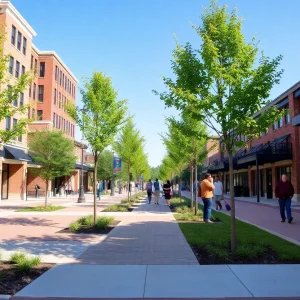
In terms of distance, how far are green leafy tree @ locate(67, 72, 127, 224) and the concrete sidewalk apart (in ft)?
22.3

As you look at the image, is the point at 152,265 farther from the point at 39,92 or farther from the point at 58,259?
the point at 39,92

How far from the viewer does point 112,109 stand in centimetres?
1373

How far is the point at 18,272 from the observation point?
6680mm

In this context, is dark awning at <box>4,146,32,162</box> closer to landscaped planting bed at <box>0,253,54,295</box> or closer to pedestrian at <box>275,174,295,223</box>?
pedestrian at <box>275,174,295,223</box>

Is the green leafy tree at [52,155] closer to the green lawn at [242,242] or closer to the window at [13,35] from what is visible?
the green lawn at [242,242]

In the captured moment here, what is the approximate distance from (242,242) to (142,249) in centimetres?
262

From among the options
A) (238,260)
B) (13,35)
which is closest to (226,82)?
(238,260)

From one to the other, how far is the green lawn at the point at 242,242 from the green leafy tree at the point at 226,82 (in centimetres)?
41

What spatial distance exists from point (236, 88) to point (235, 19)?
79.5 inches

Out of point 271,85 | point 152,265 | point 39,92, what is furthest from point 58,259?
point 39,92

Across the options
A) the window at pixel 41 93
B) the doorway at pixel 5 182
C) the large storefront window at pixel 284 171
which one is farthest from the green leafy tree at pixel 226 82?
the window at pixel 41 93

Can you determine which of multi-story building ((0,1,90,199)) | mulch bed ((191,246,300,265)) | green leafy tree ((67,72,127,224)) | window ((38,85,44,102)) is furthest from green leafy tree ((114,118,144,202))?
window ((38,85,44,102))

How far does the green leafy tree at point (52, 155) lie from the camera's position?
886 inches

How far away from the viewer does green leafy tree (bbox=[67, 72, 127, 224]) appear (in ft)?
43.9
